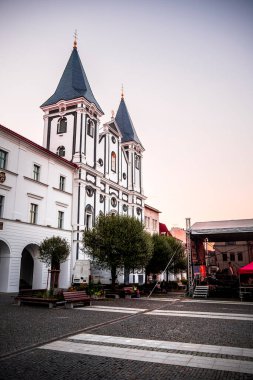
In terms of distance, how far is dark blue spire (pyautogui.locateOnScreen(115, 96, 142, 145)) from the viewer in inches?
1961

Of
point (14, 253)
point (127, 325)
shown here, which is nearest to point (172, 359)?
point (127, 325)

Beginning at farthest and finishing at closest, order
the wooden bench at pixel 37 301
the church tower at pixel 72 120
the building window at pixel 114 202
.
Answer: the building window at pixel 114 202, the church tower at pixel 72 120, the wooden bench at pixel 37 301

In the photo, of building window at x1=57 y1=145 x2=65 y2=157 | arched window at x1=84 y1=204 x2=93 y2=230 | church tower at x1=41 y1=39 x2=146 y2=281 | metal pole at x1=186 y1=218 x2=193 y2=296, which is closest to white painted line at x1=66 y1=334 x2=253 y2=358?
metal pole at x1=186 y1=218 x2=193 y2=296

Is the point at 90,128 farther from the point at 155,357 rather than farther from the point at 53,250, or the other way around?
the point at 155,357

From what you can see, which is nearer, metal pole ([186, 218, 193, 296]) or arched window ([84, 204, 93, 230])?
metal pole ([186, 218, 193, 296])

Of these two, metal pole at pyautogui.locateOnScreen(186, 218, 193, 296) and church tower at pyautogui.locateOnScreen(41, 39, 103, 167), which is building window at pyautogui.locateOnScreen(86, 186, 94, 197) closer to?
church tower at pyautogui.locateOnScreen(41, 39, 103, 167)

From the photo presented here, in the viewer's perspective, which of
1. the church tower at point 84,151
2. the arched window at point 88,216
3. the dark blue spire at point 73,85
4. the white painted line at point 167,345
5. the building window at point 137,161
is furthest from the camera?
the building window at point 137,161

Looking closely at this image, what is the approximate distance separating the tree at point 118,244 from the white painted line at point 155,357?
18166 millimetres

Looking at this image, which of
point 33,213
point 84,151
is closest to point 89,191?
point 84,151

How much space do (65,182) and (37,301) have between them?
56.2 feet

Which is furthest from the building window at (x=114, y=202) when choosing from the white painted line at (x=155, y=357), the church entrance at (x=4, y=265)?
the white painted line at (x=155, y=357)

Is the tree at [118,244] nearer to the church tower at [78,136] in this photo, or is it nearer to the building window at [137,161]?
the church tower at [78,136]

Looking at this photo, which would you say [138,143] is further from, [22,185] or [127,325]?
[127,325]

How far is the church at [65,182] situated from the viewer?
2514 cm
